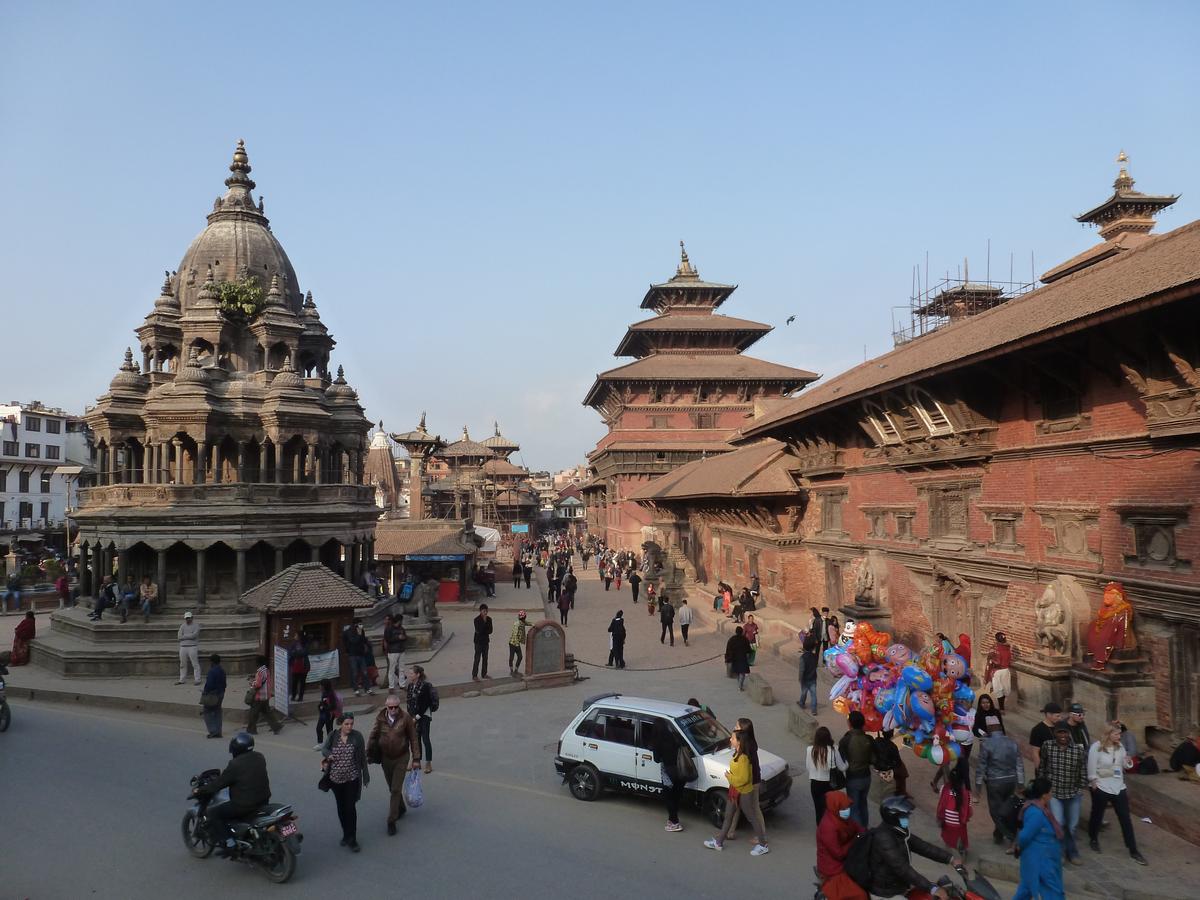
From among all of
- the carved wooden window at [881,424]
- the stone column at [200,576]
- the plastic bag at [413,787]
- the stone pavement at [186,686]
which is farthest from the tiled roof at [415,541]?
the plastic bag at [413,787]

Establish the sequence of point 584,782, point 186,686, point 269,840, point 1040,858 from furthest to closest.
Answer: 1. point 186,686
2. point 584,782
3. point 269,840
4. point 1040,858

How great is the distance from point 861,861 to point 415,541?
84.8ft

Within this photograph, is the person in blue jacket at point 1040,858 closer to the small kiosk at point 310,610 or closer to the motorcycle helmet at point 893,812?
the motorcycle helmet at point 893,812

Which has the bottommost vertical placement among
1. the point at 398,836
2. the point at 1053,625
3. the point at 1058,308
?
the point at 398,836

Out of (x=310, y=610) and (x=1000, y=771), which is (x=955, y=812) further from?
(x=310, y=610)

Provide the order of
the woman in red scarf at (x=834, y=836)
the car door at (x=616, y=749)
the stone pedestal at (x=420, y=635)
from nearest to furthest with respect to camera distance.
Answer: the woman in red scarf at (x=834, y=836), the car door at (x=616, y=749), the stone pedestal at (x=420, y=635)

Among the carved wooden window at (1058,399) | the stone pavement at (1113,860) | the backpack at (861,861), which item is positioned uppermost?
the carved wooden window at (1058,399)

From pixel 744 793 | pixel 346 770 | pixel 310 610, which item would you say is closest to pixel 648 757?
pixel 744 793

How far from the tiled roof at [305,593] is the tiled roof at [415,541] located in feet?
38.8

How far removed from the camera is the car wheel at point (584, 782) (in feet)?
32.0

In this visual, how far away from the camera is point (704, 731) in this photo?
374 inches

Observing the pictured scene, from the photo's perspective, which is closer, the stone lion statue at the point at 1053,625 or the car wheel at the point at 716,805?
the car wheel at the point at 716,805

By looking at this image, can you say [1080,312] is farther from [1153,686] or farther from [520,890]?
[520,890]

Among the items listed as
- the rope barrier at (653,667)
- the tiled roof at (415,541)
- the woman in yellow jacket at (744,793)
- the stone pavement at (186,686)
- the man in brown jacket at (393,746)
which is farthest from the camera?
the tiled roof at (415,541)
